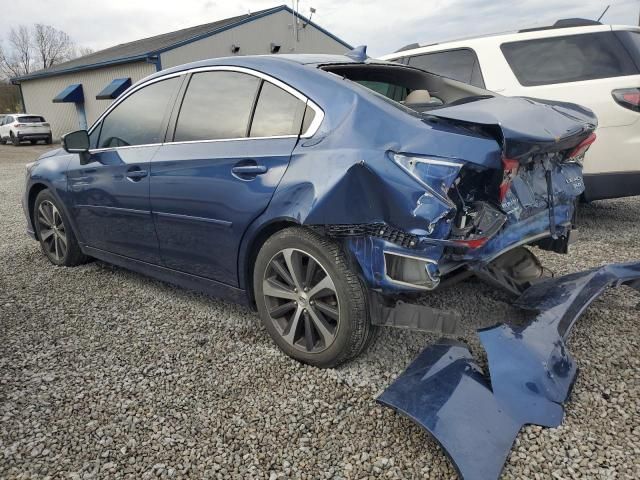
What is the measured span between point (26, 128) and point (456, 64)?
1012 inches

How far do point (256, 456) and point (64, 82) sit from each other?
28.9m

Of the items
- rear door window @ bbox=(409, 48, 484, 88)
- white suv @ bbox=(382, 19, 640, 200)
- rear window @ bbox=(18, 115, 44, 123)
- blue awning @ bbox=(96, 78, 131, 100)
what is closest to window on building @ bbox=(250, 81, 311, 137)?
rear door window @ bbox=(409, 48, 484, 88)

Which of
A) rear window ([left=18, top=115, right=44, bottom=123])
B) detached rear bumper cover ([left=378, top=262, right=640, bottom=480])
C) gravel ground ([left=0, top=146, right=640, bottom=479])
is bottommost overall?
gravel ground ([left=0, top=146, right=640, bottom=479])

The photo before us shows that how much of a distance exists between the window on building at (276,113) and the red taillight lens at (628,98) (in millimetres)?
3375

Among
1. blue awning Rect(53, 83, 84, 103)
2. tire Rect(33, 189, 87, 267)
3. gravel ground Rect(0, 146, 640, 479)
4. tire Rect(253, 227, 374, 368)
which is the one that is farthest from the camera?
blue awning Rect(53, 83, 84, 103)

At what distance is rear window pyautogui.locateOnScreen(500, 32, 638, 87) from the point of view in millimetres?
4531

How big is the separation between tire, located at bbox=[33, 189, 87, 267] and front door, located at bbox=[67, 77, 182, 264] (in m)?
0.32

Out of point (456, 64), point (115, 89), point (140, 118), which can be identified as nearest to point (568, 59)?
point (456, 64)

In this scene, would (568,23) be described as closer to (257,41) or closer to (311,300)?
(311,300)

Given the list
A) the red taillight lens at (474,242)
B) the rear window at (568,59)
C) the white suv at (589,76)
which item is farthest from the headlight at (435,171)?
the rear window at (568,59)

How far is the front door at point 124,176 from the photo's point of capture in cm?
334

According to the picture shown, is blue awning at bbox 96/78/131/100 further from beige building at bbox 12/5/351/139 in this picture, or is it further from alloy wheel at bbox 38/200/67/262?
alloy wheel at bbox 38/200/67/262

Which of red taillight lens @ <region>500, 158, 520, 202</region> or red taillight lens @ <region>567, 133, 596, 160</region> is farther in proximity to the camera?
red taillight lens @ <region>567, 133, 596, 160</region>

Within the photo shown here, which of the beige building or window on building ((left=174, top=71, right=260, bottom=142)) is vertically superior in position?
the beige building
